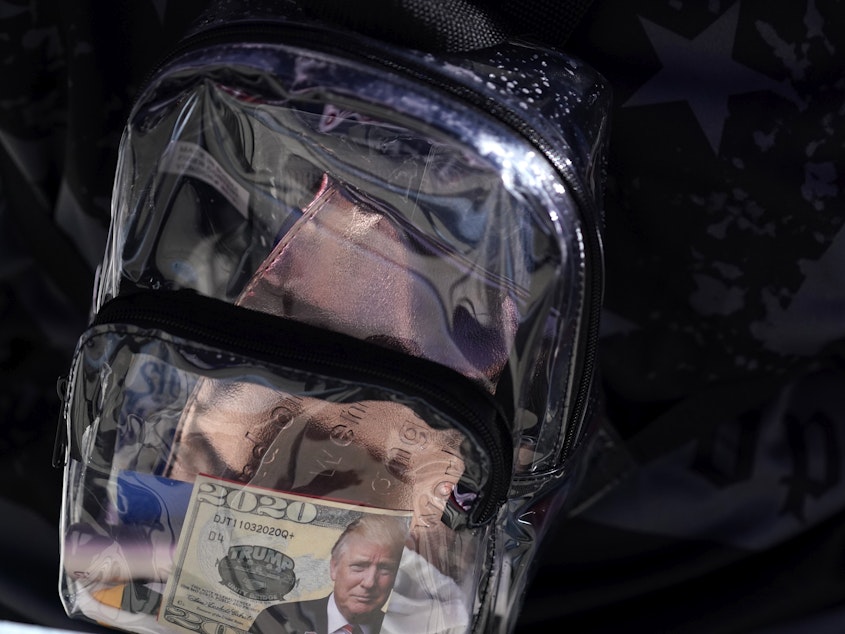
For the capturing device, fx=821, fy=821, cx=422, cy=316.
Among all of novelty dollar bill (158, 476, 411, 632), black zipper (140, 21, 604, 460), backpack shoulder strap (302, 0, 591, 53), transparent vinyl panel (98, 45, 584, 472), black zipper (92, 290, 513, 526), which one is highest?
backpack shoulder strap (302, 0, 591, 53)

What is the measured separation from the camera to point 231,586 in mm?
573

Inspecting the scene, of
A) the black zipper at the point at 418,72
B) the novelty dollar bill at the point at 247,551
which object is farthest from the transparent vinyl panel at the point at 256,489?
the black zipper at the point at 418,72

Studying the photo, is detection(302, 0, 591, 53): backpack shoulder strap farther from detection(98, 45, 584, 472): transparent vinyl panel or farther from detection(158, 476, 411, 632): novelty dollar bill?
detection(158, 476, 411, 632): novelty dollar bill

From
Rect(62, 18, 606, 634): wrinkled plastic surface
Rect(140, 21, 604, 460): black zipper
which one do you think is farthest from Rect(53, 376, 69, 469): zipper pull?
Rect(140, 21, 604, 460): black zipper

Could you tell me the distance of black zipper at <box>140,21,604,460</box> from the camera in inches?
18.5

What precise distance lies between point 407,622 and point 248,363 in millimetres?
226

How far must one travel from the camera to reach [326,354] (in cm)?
50

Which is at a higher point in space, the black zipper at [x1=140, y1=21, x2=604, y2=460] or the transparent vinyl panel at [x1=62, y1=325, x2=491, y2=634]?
the black zipper at [x1=140, y1=21, x2=604, y2=460]

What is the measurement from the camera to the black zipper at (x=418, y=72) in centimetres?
47

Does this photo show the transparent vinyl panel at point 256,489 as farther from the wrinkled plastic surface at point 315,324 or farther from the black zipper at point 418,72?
the black zipper at point 418,72

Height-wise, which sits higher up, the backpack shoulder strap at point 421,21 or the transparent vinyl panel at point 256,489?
the backpack shoulder strap at point 421,21

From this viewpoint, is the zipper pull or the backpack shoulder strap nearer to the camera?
the backpack shoulder strap

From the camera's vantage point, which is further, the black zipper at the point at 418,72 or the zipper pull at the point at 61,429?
the zipper pull at the point at 61,429

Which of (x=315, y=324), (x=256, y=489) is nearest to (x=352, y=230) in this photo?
(x=315, y=324)
